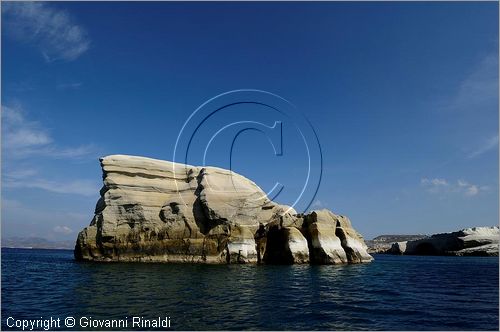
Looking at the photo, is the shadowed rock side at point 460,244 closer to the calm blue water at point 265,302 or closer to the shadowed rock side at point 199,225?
the shadowed rock side at point 199,225

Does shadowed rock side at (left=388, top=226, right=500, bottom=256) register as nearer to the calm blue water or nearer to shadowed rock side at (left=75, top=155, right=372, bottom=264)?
shadowed rock side at (left=75, top=155, right=372, bottom=264)

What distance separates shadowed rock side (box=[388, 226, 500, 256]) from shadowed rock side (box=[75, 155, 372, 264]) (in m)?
65.0

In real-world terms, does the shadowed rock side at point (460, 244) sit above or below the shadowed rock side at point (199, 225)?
below

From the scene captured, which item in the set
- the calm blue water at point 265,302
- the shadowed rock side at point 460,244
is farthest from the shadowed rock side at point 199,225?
the shadowed rock side at point 460,244

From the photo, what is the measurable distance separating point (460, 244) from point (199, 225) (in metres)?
94.1

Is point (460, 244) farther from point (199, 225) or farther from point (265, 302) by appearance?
point (265, 302)

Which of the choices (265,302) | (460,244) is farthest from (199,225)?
(460,244)

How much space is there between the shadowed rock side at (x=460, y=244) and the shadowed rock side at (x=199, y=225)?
213 ft

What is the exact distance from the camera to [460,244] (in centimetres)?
11394

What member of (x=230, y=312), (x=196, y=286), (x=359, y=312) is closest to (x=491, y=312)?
(x=359, y=312)

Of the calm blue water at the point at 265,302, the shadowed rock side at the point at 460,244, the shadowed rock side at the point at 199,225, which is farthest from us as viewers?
the shadowed rock side at the point at 460,244

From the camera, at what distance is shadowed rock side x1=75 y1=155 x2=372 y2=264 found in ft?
178

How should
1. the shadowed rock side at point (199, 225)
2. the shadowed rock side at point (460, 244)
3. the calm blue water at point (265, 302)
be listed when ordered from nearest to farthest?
the calm blue water at point (265, 302) < the shadowed rock side at point (199, 225) < the shadowed rock side at point (460, 244)

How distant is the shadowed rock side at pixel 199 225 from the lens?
54.3m
